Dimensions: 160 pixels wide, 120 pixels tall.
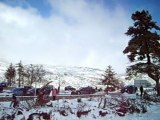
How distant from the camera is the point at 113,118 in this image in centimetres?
2306

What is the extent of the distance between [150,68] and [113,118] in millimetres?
12952

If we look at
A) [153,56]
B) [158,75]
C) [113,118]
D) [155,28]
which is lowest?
[113,118]

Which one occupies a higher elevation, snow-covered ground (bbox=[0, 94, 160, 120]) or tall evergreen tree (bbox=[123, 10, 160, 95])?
tall evergreen tree (bbox=[123, 10, 160, 95])

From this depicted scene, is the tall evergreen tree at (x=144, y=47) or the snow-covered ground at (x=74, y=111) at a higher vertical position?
the tall evergreen tree at (x=144, y=47)

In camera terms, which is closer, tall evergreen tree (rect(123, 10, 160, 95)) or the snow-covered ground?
the snow-covered ground

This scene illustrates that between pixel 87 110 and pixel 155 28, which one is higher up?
pixel 155 28

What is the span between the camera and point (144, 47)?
3550cm

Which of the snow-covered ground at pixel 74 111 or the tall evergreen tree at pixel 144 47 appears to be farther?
the tall evergreen tree at pixel 144 47

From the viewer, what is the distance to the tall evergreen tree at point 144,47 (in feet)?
113

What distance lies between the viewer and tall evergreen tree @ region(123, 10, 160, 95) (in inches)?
1360

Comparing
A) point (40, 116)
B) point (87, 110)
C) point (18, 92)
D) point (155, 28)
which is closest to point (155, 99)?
point (155, 28)

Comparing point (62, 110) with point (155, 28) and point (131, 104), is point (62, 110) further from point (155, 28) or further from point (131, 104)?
point (155, 28)

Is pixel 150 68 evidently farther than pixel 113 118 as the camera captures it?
Yes

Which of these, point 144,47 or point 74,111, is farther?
point 144,47
